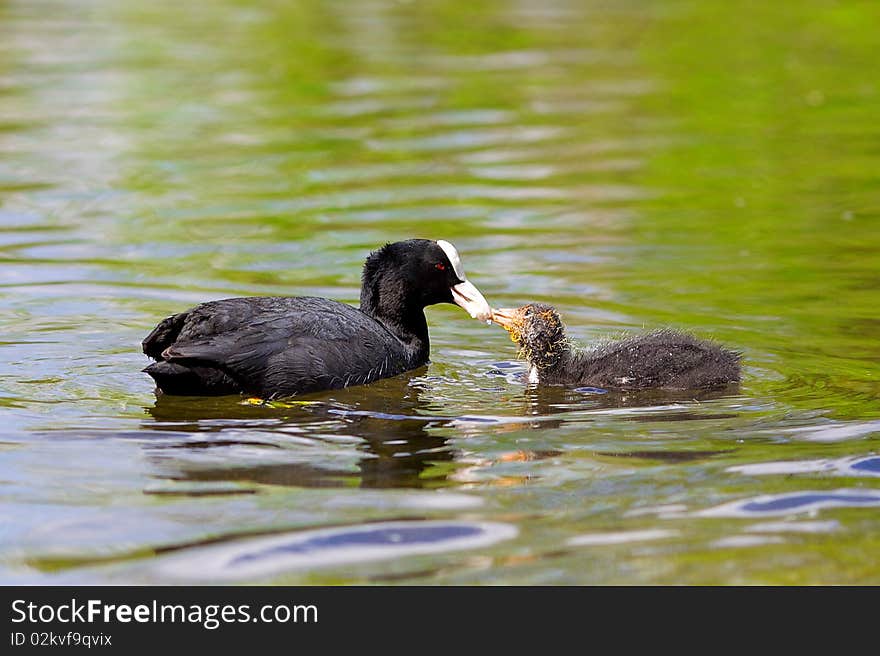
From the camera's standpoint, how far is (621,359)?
7.63 metres

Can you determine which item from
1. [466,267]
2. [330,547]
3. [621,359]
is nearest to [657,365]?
[621,359]

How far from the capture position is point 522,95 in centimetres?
1747

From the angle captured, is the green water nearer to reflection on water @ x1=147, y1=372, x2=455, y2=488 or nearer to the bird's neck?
reflection on water @ x1=147, y1=372, x2=455, y2=488

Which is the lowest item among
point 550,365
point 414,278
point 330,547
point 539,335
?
point 330,547

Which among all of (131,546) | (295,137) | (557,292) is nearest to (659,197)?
(557,292)

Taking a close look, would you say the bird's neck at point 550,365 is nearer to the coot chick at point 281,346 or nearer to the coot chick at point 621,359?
the coot chick at point 621,359

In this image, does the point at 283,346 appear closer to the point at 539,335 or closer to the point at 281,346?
the point at 281,346

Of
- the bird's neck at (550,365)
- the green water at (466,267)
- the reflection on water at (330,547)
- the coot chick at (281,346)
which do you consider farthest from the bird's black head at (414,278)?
the reflection on water at (330,547)

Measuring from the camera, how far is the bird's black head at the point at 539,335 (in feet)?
25.4

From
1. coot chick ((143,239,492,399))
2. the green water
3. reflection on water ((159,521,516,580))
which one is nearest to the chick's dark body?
the green water

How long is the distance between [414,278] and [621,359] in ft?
4.48

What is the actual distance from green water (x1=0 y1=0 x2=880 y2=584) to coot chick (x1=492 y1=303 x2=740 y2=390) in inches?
7.5

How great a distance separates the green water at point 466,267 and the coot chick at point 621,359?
0.19 metres
